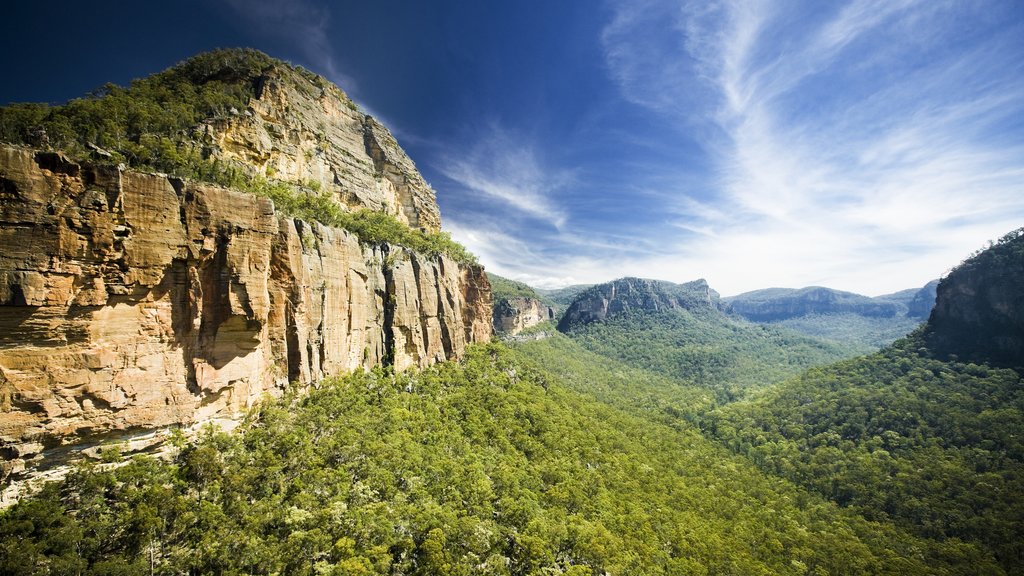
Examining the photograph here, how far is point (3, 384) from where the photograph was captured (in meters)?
18.7

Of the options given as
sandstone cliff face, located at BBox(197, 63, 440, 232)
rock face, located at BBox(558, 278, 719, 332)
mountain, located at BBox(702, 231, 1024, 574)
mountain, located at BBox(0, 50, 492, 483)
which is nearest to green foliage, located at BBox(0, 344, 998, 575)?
mountain, located at BBox(0, 50, 492, 483)

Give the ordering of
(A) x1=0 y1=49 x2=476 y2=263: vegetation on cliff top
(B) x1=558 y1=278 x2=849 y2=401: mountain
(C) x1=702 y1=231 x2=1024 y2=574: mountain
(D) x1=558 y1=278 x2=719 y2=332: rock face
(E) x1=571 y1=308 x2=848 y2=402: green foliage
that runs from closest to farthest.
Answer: (A) x1=0 y1=49 x2=476 y2=263: vegetation on cliff top < (C) x1=702 y1=231 x2=1024 y2=574: mountain < (E) x1=571 y1=308 x2=848 y2=402: green foliage < (B) x1=558 y1=278 x2=849 y2=401: mountain < (D) x1=558 y1=278 x2=719 y2=332: rock face

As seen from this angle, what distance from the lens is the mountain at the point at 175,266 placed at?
64.5 ft

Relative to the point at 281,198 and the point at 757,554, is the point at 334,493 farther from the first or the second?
the point at 757,554

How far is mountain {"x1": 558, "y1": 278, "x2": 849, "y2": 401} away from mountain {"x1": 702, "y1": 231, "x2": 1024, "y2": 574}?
26617mm

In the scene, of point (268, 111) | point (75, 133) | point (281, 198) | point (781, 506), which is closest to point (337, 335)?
point (281, 198)

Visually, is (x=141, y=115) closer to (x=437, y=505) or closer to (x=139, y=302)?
(x=139, y=302)

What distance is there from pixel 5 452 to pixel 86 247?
456 inches

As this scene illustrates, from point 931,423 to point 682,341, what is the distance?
88918mm

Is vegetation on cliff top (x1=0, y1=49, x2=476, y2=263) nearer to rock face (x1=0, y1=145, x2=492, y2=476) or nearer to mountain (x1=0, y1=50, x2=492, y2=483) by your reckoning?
mountain (x1=0, y1=50, x2=492, y2=483)

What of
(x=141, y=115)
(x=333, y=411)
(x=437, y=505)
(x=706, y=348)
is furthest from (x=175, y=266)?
(x=706, y=348)

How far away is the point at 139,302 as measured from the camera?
23562mm

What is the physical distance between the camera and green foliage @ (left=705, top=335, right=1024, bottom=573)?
45.4m

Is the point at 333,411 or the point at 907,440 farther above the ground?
the point at 333,411
